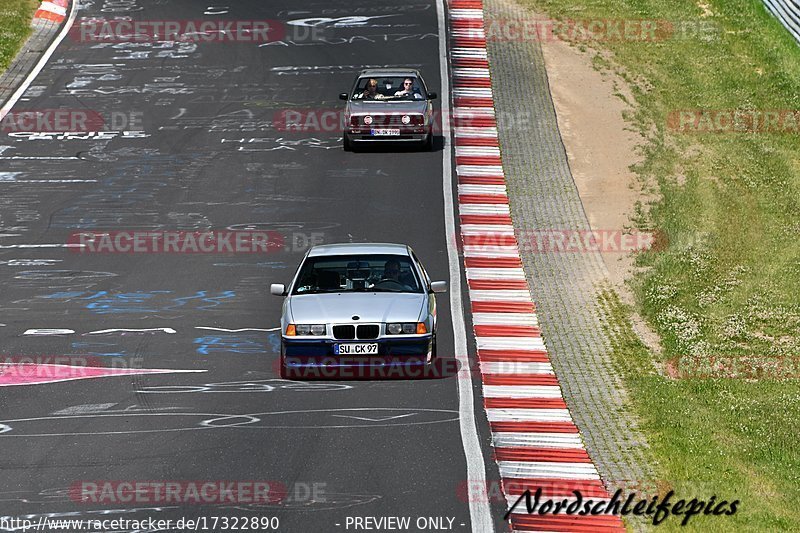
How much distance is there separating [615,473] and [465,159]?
14.1m

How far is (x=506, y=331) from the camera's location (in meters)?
16.8

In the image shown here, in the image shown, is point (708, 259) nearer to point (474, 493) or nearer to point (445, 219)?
point (445, 219)

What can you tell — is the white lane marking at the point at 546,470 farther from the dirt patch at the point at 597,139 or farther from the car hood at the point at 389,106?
the car hood at the point at 389,106

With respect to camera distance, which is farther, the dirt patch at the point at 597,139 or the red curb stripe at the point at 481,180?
the red curb stripe at the point at 481,180

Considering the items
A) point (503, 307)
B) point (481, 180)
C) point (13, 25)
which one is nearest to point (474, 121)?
point (481, 180)

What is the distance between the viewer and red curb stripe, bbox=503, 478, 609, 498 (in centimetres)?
1088

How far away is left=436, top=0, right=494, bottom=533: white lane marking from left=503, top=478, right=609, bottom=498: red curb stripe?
0.91 feet

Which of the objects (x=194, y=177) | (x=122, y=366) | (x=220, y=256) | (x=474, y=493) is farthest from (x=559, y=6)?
(x=474, y=493)

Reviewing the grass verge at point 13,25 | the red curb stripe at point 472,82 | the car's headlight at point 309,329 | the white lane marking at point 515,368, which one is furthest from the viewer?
the grass verge at point 13,25

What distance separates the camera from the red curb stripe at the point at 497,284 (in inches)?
737

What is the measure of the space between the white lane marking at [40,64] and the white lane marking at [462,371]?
392 inches

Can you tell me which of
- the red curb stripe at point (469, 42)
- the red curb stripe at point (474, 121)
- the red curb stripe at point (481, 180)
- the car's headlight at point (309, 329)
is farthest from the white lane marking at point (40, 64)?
the car's headlight at point (309, 329)

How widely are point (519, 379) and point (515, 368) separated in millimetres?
478

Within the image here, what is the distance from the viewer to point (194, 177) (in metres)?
24.2
